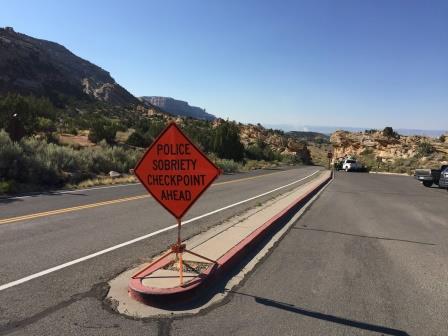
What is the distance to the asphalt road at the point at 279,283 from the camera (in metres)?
5.16

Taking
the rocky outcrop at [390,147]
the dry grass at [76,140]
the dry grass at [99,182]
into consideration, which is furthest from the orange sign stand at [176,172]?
the rocky outcrop at [390,147]

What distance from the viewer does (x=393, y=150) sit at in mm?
74312

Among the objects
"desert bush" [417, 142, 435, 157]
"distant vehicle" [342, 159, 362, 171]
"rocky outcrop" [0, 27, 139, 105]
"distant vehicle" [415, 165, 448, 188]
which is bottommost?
"distant vehicle" [342, 159, 362, 171]

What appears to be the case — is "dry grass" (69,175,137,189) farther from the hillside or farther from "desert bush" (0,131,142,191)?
the hillside

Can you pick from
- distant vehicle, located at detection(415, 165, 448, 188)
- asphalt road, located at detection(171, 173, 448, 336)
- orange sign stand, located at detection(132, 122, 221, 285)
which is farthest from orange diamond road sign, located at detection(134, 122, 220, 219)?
distant vehicle, located at detection(415, 165, 448, 188)

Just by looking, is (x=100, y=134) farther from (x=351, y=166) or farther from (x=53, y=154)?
(x=351, y=166)

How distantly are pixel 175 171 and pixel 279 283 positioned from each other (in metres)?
2.11

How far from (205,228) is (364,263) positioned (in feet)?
12.6

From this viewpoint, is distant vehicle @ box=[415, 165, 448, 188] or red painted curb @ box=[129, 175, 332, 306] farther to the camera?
distant vehicle @ box=[415, 165, 448, 188]

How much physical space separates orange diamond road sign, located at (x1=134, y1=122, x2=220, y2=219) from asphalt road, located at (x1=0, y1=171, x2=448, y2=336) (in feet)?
4.35

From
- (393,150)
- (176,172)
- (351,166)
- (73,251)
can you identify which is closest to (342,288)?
(176,172)

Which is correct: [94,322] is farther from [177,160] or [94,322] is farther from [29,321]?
[177,160]

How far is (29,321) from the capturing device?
5.17m

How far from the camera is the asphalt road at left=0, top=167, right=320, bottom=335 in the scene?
17.0 ft
